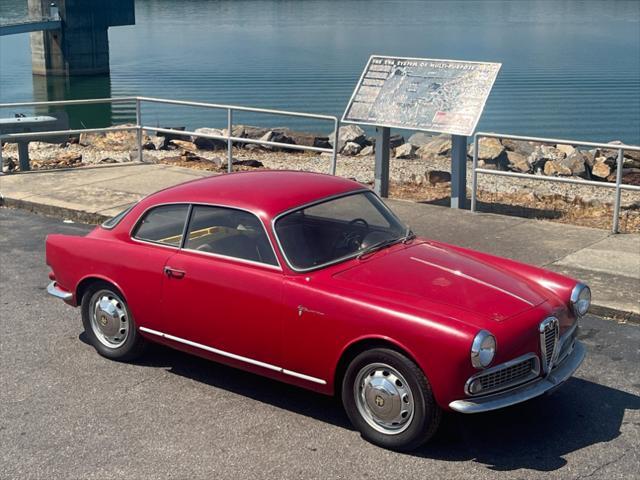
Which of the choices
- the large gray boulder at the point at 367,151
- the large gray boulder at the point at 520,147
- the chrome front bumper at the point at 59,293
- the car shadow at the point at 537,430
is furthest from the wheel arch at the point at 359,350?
the large gray boulder at the point at 520,147

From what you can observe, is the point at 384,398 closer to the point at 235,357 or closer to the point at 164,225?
the point at 235,357

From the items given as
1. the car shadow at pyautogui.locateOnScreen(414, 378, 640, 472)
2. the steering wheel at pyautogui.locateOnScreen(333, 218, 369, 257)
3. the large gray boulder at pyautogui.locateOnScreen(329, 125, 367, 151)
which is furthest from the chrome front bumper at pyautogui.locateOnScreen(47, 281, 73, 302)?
the large gray boulder at pyautogui.locateOnScreen(329, 125, 367, 151)

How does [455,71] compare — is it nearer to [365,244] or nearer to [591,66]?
[365,244]

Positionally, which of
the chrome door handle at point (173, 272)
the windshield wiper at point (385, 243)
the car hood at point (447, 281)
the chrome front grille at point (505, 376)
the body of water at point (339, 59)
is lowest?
the body of water at point (339, 59)

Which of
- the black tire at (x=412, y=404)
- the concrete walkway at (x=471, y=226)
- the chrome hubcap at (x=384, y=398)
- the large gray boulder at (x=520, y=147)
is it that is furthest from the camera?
the large gray boulder at (x=520, y=147)

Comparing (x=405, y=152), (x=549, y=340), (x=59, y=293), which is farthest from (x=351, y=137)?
(x=549, y=340)

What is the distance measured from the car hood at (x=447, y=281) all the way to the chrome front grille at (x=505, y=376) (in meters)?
0.27

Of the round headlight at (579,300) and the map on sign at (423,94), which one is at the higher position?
the map on sign at (423,94)

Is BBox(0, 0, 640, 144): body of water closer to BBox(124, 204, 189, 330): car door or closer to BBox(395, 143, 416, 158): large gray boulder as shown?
BBox(395, 143, 416, 158): large gray boulder

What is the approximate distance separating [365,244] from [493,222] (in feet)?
16.7

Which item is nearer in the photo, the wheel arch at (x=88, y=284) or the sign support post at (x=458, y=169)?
the wheel arch at (x=88, y=284)

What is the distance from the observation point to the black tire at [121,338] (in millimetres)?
6754

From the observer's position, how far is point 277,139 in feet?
75.8

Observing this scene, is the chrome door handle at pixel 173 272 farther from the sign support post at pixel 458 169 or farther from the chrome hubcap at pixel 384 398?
the sign support post at pixel 458 169
